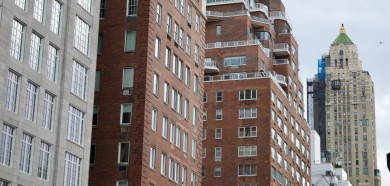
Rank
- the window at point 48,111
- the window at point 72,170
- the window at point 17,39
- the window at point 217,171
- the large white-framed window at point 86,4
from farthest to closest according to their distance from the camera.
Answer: the window at point 217,171 < the large white-framed window at point 86,4 < the window at point 72,170 < the window at point 48,111 < the window at point 17,39

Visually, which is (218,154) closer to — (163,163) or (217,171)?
(217,171)

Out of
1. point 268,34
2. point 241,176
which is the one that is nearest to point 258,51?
point 268,34

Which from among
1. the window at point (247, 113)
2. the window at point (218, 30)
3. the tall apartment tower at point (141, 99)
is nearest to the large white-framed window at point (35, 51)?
the tall apartment tower at point (141, 99)

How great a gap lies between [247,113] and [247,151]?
5.99 metres

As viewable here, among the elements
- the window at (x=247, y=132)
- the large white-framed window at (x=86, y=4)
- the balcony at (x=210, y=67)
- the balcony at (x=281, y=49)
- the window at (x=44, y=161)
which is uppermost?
the balcony at (x=281, y=49)

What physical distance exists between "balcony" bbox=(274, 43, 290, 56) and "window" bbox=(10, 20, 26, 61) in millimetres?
84209

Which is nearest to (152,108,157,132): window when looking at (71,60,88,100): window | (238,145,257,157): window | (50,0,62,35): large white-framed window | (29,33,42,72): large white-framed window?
(71,60,88,100): window

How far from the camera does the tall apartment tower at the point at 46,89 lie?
4975 cm

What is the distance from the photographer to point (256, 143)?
113 meters

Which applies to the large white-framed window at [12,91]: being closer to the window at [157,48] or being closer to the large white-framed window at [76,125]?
the large white-framed window at [76,125]

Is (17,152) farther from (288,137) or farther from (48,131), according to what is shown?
(288,137)

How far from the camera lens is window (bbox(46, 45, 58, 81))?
54.8 m

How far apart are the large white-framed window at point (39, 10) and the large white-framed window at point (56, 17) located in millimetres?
1187

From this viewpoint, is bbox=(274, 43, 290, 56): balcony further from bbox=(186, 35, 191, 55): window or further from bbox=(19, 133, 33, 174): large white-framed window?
bbox=(19, 133, 33, 174): large white-framed window
